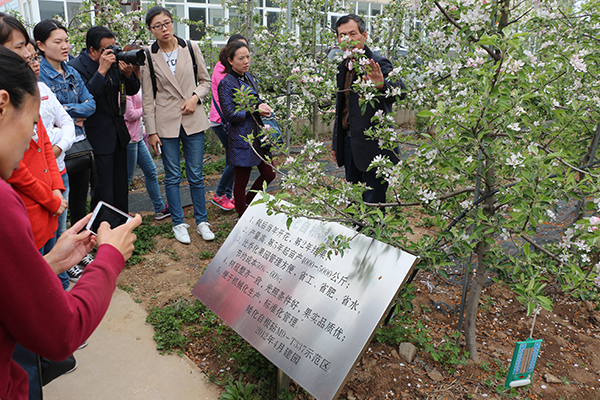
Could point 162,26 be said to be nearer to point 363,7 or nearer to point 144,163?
point 144,163

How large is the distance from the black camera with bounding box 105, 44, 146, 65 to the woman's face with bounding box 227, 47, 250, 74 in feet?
2.45

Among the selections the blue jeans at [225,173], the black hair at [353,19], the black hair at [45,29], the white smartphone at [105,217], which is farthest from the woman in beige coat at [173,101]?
the white smartphone at [105,217]

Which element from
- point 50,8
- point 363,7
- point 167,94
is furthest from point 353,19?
point 363,7

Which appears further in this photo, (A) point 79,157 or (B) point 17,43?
(A) point 79,157

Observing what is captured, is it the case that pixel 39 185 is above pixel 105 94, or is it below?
below

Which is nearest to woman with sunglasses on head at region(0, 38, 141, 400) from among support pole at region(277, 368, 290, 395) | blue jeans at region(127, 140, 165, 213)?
support pole at region(277, 368, 290, 395)

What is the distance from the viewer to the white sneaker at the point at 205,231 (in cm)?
402

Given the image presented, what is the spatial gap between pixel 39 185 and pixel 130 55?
1.59 metres

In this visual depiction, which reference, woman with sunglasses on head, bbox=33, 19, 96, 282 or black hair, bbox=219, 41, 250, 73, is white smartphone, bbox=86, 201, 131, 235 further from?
black hair, bbox=219, 41, 250, 73

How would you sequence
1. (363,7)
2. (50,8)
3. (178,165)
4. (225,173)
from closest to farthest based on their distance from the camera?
(178,165), (225,173), (50,8), (363,7)

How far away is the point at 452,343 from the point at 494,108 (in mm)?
1507

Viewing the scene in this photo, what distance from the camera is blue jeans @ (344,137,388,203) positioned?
3191 mm

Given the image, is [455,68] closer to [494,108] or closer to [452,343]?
[494,108]

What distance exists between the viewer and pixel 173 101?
12.2 ft
